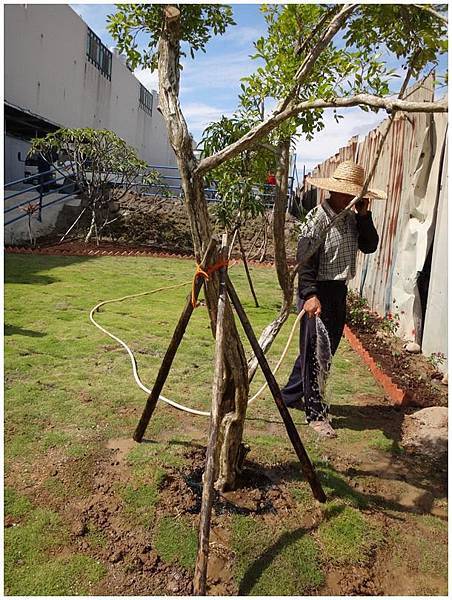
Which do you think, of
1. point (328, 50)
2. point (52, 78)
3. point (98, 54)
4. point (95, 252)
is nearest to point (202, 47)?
point (328, 50)

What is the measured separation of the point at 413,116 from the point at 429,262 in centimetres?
167

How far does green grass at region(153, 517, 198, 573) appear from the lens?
92.7 inches

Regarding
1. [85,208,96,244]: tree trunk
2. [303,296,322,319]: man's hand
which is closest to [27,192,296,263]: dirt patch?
[85,208,96,244]: tree trunk

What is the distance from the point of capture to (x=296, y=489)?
2949 mm

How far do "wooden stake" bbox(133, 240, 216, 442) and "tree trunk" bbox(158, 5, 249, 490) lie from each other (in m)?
0.05

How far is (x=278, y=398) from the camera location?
105 inches

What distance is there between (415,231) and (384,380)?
5.48ft

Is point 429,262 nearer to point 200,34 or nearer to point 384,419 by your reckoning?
point 384,419

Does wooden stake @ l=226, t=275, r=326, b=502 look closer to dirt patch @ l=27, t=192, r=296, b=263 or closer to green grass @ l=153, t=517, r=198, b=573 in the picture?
green grass @ l=153, t=517, r=198, b=573

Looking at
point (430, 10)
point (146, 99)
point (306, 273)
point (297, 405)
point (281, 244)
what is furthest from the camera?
point (146, 99)

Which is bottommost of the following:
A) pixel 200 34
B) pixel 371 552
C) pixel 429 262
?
pixel 371 552

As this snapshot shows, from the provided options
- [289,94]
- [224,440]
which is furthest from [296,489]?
[289,94]

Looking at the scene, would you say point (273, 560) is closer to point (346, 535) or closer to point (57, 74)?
point (346, 535)

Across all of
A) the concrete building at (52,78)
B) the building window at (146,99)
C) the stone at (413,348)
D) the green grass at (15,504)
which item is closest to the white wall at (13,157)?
the concrete building at (52,78)
